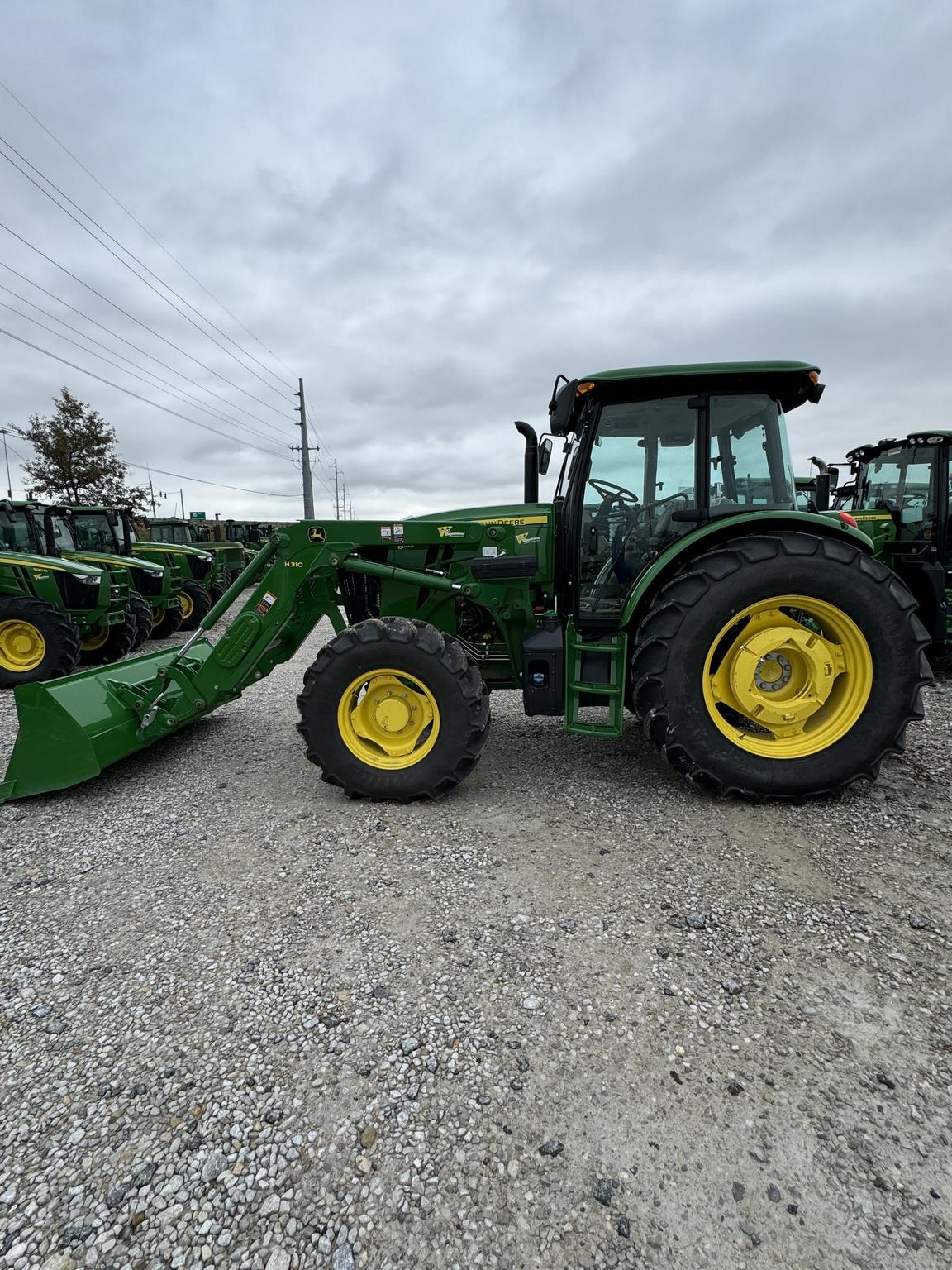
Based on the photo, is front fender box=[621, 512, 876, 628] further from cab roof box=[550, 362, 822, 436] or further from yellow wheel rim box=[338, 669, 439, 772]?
yellow wheel rim box=[338, 669, 439, 772]

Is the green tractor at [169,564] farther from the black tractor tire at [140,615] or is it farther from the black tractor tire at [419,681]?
the black tractor tire at [419,681]

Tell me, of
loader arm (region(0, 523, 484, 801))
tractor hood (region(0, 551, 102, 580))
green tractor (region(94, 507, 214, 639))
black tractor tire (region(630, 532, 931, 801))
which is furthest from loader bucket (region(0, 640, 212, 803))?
green tractor (region(94, 507, 214, 639))

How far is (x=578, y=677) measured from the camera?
140 inches

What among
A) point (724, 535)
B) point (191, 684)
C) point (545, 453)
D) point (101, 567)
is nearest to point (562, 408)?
point (545, 453)

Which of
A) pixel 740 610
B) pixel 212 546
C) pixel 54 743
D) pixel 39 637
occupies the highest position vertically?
pixel 212 546

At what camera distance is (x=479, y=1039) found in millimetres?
1846

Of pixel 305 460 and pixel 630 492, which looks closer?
pixel 630 492

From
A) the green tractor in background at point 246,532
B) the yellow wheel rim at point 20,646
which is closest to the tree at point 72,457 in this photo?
the green tractor in background at point 246,532

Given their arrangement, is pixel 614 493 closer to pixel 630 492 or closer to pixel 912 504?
pixel 630 492

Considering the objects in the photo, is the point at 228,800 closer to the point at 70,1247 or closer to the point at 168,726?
the point at 168,726

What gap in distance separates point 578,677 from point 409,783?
115 centimetres

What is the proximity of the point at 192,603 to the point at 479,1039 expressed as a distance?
1111 centimetres

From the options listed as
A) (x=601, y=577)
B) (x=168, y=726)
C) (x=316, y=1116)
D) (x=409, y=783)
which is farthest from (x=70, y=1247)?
(x=601, y=577)

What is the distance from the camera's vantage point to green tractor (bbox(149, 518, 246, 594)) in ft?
45.5
